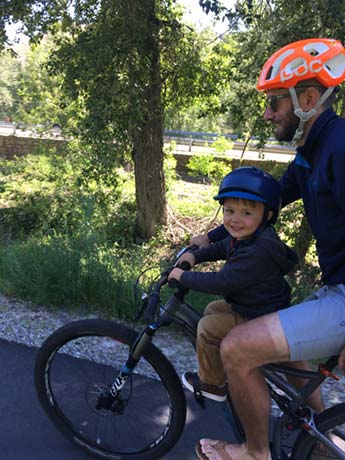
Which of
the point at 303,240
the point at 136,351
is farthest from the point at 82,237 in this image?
the point at 303,240

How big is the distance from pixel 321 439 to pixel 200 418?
0.94 m

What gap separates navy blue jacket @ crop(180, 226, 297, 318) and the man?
15cm

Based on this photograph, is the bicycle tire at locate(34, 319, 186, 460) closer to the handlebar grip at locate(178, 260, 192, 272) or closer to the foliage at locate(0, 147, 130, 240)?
the handlebar grip at locate(178, 260, 192, 272)

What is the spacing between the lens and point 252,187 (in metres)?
2.05

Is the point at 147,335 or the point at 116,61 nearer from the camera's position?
the point at 147,335

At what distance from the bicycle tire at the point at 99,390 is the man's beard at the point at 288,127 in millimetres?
1233

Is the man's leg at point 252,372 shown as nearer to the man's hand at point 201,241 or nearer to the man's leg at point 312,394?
the man's leg at point 312,394

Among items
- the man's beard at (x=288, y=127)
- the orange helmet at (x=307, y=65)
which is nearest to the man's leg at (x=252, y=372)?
the man's beard at (x=288, y=127)

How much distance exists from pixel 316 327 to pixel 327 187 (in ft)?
1.91

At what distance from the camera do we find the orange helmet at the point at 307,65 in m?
1.94

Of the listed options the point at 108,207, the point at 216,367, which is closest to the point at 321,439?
the point at 216,367

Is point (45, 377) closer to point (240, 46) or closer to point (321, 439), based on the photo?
point (321, 439)

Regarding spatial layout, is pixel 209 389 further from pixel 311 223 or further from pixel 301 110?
pixel 301 110

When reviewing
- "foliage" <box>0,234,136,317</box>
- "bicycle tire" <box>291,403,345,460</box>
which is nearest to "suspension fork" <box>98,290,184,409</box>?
"bicycle tire" <box>291,403,345,460</box>
